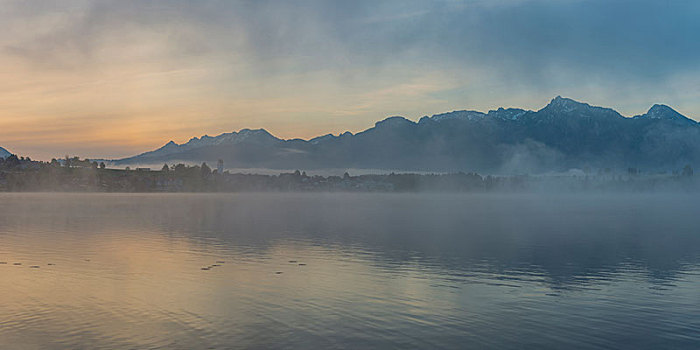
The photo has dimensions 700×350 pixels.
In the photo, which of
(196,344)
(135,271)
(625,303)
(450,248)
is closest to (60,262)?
(135,271)

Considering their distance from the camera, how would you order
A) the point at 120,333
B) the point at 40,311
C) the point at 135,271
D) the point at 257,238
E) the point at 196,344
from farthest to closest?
the point at 257,238 → the point at 135,271 → the point at 40,311 → the point at 120,333 → the point at 196,344

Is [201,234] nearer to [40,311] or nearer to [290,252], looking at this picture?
[290,252]

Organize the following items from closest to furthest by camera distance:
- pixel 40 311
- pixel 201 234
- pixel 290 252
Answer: pixel 40 311 < pixel 290 252 < pixel 201 234

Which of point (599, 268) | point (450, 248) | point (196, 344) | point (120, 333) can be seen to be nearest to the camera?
point (196, 344)

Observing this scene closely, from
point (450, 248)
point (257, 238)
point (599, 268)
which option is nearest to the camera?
point (599, 268)

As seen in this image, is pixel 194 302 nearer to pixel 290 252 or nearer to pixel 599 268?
pixel 290 252

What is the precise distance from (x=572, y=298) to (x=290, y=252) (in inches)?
1690

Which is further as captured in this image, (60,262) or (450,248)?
(450,248)

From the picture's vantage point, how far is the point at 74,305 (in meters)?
45.4

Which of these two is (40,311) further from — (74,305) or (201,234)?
(201,234)

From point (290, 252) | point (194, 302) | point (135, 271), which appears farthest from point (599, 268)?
point (135, 271)

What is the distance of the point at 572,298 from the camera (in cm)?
4903

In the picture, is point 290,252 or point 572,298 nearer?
point 572,298

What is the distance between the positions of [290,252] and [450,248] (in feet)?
80.8
